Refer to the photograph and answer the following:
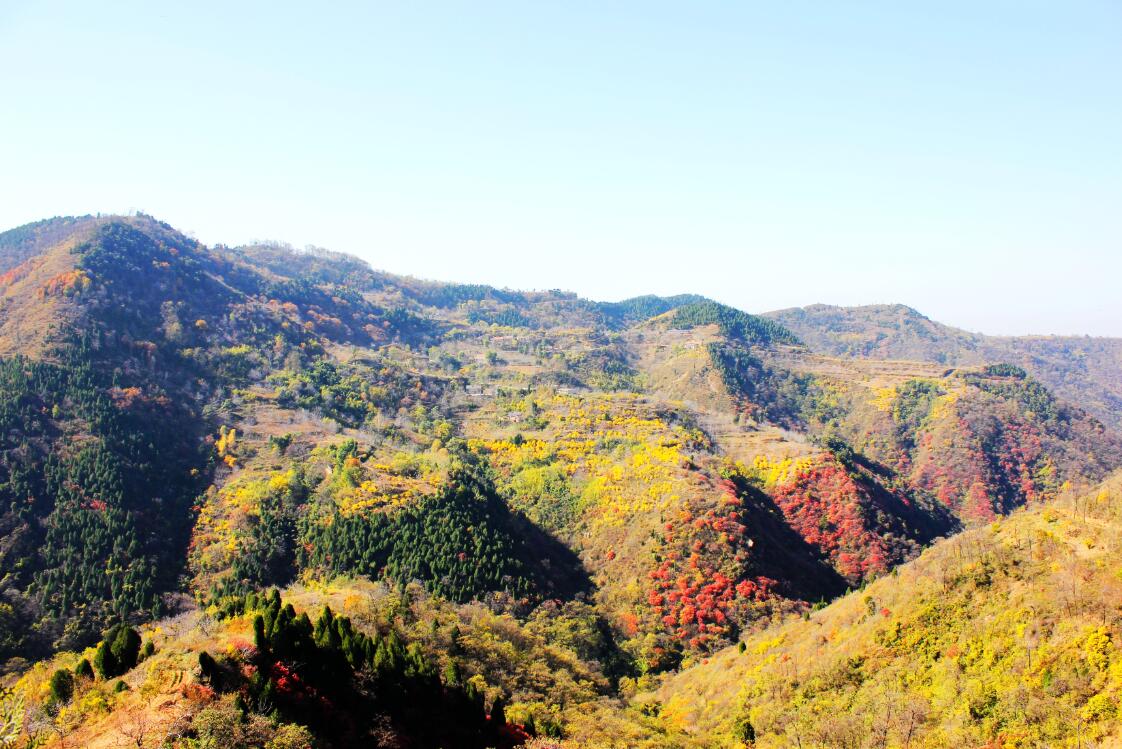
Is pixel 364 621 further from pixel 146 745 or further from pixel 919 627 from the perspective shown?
pixel 919 627

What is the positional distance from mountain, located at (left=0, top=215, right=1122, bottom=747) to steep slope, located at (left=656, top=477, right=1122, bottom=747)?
915 centimetres

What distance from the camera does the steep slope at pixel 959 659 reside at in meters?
39.2

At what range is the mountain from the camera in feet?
144

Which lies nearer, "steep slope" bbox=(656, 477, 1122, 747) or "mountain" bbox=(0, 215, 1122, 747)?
"steep slope" bbox=(656, 477, 1122, 747)

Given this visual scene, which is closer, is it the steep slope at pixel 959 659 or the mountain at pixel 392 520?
the steep slope at pixel 959 659

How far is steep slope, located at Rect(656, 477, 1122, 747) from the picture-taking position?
39156mm

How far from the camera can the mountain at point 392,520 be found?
4378cm

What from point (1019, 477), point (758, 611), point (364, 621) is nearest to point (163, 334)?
point (364, 621)

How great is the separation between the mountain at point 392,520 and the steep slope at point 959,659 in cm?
915

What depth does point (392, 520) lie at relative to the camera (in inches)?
3649

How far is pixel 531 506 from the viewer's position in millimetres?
115562

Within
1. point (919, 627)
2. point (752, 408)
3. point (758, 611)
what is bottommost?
point (758, 611)

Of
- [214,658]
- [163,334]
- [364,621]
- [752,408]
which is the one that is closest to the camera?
[214,658]

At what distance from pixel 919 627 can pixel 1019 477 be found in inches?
5008
